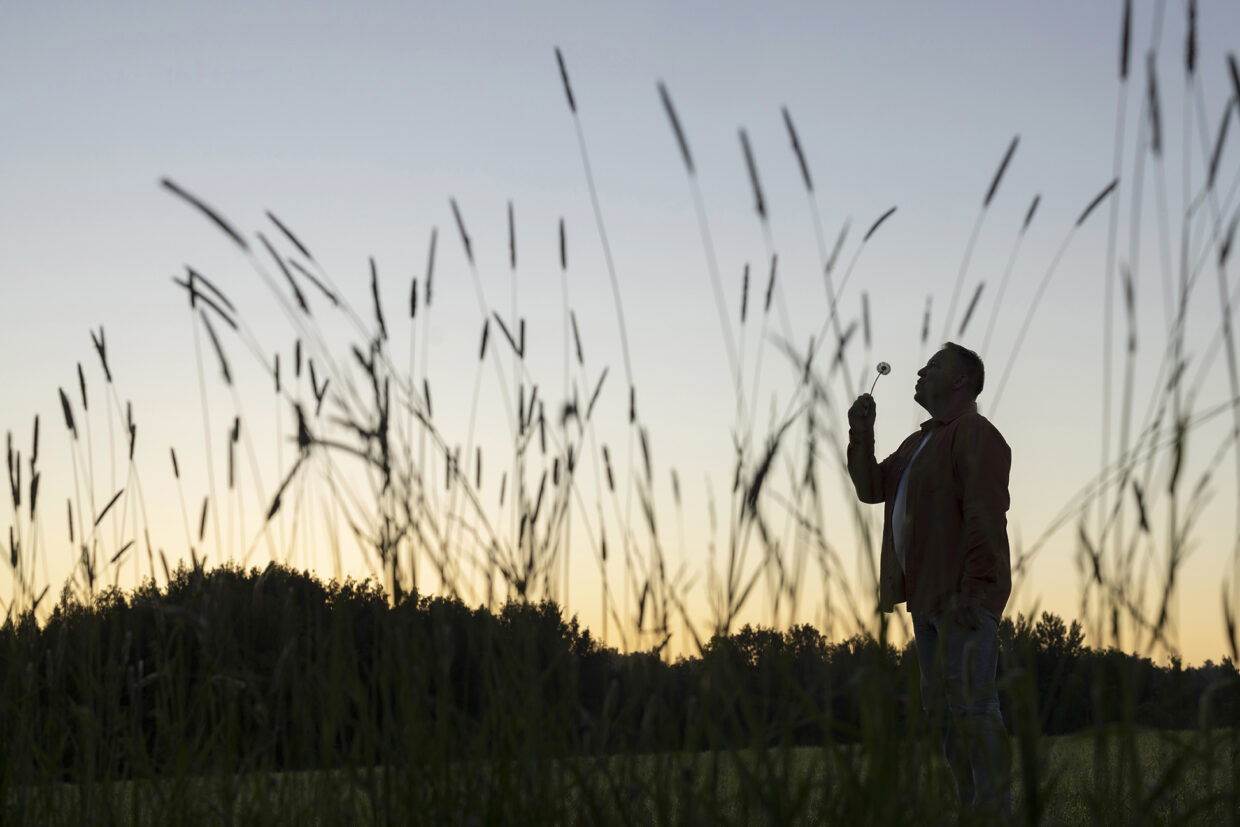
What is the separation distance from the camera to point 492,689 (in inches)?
70.1

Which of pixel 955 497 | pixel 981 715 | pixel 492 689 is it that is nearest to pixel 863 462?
pixel 955 497

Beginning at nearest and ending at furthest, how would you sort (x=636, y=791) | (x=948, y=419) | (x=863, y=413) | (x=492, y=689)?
(x=636, y=791)
(x=492, y=689)
(x=863, y=413)
(x=948, y=419)

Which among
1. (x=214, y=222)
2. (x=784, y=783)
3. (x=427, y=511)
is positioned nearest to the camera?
(x=784, y=783)

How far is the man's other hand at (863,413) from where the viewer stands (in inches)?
138

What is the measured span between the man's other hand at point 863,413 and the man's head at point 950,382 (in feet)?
0.86

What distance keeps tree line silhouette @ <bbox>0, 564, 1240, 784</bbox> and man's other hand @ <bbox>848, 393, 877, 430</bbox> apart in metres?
1.49

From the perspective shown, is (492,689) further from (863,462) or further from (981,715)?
(863,462)

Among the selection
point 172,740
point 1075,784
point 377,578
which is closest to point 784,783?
point 377,578

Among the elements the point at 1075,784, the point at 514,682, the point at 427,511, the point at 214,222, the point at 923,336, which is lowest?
the point at 1075,784

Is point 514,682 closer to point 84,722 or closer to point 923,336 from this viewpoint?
point 84,722

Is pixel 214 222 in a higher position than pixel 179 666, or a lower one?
higher

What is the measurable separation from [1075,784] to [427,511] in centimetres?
612

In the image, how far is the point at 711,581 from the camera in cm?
186

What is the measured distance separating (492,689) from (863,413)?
2.11 meters
